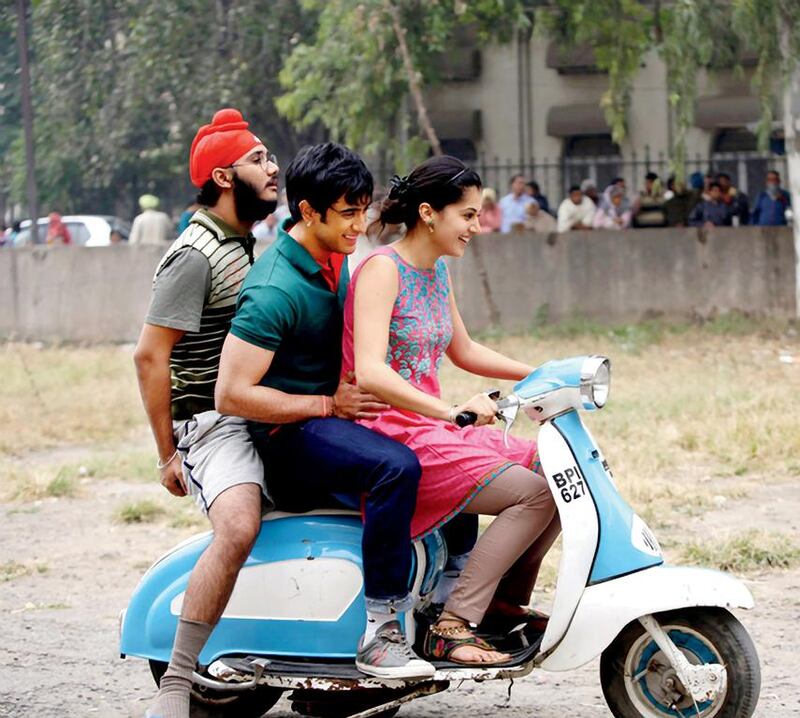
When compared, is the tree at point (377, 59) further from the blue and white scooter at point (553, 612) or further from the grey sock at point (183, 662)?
the grey sock at point (183, 662)

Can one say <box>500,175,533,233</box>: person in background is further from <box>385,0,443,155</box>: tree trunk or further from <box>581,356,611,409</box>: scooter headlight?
<box>581,356,611,409</box>: scooter headlight

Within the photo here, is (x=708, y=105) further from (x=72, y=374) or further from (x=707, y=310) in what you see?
(x=72, y=374)

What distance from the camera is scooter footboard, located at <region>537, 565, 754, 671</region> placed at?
14.6 feet

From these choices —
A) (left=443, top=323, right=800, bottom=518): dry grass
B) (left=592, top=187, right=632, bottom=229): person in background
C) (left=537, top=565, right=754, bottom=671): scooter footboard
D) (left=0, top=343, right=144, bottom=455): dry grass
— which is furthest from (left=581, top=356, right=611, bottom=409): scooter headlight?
(left=592, top=187, right=632, bottom=229): person in background

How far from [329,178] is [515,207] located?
50.0 feet

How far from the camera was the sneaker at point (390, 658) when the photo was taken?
4.57 metres

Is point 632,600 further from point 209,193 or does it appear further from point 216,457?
point 209,193

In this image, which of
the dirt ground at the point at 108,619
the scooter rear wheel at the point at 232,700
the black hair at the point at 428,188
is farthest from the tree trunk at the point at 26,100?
the black hair at the point at 428,188

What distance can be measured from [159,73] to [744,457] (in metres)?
21.2

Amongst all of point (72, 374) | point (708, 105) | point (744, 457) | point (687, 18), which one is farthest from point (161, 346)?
point (708, 105)

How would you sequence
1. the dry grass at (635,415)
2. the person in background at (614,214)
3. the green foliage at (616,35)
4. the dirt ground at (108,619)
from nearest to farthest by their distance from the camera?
the dirt ground at (108,619) < the dry grass at (635,415) < the green foliage at (616,35) < the person in background at (614,214)

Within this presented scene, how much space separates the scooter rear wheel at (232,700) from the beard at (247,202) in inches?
56.7

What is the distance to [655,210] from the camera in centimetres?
1962

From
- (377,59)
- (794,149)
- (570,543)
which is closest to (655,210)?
(794,149)
